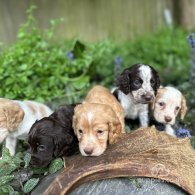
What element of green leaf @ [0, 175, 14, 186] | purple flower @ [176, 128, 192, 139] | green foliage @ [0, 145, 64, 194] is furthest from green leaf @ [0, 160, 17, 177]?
purple flower @ [176, 128, 192, 139]

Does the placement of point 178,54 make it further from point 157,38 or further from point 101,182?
point 101,182

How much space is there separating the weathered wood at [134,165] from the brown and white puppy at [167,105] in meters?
0.60

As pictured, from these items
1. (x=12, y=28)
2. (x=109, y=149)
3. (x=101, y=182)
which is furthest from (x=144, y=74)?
(x=12, y=28)

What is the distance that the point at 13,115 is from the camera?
15.5 ft

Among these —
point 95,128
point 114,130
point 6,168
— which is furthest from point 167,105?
point 6,168

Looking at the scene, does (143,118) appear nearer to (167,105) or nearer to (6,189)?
(167,105)

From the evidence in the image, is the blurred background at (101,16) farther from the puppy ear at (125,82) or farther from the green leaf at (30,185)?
the green leaf at (30,185)

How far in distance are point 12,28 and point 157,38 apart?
3.10 m

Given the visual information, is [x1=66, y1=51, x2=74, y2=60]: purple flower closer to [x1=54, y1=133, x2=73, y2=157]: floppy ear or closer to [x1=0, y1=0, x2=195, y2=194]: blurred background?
[x1=0, y1=0, x2=195, y2=194]: blurred background

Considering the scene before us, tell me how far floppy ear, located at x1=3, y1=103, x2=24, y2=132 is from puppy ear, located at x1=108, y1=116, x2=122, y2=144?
0.95 metres

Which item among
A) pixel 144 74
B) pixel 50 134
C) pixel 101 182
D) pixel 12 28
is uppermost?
pixel 12 28

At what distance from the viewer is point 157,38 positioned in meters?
10.3

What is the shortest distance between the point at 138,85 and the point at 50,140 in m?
1.13

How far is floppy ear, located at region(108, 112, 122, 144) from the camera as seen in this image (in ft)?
14.2
